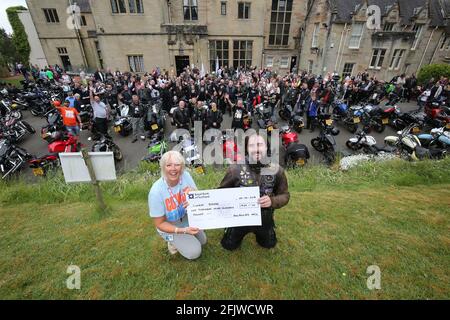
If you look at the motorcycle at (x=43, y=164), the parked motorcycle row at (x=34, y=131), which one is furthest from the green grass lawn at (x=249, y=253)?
the parked motorcycle row at (x=34, y=131)

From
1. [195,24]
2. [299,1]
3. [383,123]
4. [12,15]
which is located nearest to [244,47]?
[195,24]

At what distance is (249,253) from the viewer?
10.8 feet

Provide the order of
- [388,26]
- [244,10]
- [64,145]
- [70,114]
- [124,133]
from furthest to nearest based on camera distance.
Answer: [388,26] → [244,10] → [124,133] → [70,114] → [64,145]

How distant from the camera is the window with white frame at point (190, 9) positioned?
65.8ft

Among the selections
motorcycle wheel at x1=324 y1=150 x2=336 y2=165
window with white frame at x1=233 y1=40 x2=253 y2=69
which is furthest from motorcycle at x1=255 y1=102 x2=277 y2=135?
window with white frame at x1=233 y1=40 x2=253 y2=69

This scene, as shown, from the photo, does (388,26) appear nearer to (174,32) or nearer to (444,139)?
(444,139)

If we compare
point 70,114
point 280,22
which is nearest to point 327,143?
point 70,114

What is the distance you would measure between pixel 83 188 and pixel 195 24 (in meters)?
20.1

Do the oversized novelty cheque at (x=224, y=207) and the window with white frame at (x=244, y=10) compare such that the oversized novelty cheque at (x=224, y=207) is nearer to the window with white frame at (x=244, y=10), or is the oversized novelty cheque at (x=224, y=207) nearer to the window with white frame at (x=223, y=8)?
the window with white frame at (x=223, y=8)

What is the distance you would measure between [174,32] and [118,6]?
16.7 feet

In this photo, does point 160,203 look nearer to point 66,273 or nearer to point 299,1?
point 66,273

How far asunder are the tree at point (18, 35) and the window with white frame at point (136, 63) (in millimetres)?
17522

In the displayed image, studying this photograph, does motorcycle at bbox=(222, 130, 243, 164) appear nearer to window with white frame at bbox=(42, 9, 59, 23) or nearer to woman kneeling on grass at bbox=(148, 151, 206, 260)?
woman kneeling on grass at bbox=(148, 151, 206, 260)

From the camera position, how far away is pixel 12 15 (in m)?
26.6
